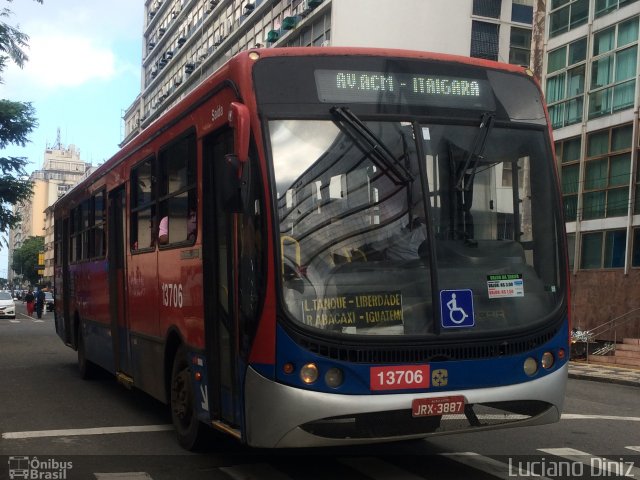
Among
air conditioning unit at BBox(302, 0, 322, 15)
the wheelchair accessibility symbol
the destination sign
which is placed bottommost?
the wheelchair accessibility symbol

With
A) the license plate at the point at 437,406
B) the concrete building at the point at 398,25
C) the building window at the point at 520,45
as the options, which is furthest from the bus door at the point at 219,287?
the building window at the point at 520,45

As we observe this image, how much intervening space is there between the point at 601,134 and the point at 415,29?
15.4m

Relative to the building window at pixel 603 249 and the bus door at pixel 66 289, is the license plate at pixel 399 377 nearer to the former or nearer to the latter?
the bus door at pixel 66 289

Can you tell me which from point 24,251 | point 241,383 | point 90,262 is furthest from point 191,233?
point 24,251

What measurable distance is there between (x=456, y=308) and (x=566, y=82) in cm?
2487

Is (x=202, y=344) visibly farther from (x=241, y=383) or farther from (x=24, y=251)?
(x=24, y=251)

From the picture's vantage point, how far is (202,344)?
6.88 m

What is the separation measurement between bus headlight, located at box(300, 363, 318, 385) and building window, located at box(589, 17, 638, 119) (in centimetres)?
2281

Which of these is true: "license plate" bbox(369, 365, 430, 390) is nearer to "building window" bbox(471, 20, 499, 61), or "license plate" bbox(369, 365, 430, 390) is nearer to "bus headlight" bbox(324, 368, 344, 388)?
"bus headlight" bbox(324, 368, 344, 388)

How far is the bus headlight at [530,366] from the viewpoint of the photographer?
6012 mm

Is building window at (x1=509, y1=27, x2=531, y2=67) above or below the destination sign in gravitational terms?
above

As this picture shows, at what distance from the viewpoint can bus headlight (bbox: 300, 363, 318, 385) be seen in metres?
5.48

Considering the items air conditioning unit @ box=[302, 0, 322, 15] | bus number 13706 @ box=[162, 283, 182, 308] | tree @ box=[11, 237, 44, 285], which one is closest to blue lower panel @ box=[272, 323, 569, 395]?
bus number 13706 @ box=[162, 283, 182, 308]

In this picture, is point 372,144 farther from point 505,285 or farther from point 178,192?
point 178,192
